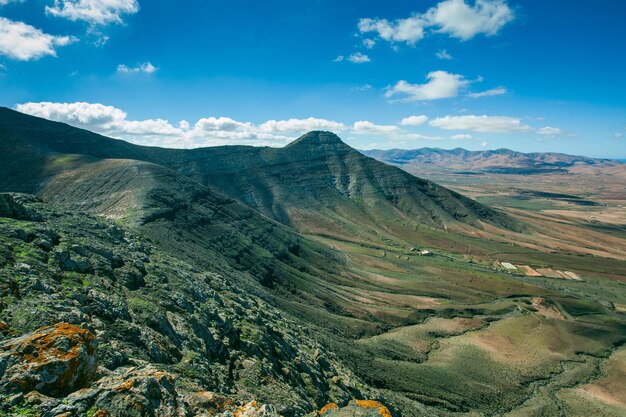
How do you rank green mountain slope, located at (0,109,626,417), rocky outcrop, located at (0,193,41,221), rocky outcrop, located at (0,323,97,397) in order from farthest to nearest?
rocky outcrop, located at (0,193,41,221) < green mountain slope, located at (0,109,626,417) < rocky outcrop, located at (0,323,97,397)

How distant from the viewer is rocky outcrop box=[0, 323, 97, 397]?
1464cm

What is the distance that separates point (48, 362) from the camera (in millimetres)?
15156

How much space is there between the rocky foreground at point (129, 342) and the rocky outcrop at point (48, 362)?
41 millimetres

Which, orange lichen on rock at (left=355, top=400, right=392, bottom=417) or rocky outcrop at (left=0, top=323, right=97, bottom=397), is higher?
rocky outcrop at (left=0, top=323, right=97, bottom=397)

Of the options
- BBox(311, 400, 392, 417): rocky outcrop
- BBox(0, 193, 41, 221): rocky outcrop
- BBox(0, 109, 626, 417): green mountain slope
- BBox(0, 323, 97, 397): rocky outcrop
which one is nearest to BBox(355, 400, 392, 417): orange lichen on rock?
BBox(311, 400, 392, 417): rocky outcrop

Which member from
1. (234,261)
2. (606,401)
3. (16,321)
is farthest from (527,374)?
(16,321)

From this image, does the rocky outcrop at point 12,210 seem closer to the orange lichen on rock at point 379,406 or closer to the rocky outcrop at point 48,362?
the rocky outcrop at point 48,362

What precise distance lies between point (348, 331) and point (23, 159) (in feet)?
592

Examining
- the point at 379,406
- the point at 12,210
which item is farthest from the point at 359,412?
the point at 12,210

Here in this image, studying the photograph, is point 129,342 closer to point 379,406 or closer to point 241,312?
point 379,406

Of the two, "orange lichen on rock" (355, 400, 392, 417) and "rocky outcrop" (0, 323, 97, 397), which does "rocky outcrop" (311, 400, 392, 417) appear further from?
"rocky outcrop" (0, 323, 97, 397)

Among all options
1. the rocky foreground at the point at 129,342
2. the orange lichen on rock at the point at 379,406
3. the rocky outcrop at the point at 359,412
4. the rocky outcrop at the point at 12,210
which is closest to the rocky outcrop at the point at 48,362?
the rocky foreground at the point at 129,342

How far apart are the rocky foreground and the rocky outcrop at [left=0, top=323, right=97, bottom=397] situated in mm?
41

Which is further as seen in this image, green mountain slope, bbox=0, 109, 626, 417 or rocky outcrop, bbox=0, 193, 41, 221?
rocky outcrop, bbox=0, 193, 41, 221
